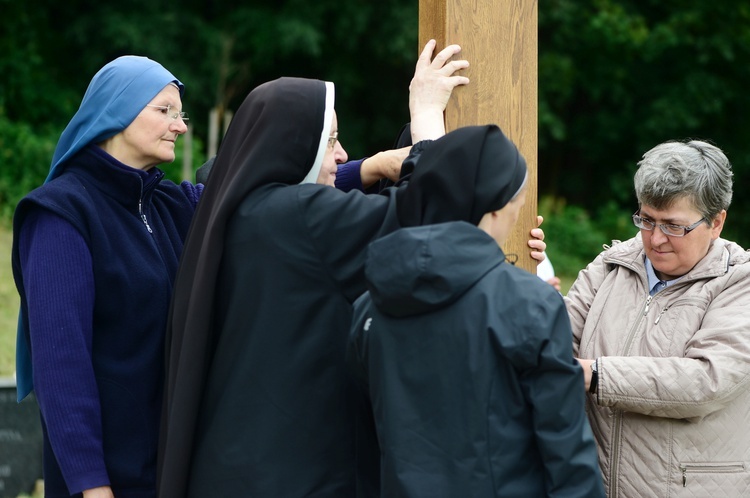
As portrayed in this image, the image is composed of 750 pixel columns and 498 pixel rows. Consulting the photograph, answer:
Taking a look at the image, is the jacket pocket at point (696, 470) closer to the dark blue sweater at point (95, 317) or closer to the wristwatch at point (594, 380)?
the wristwatch at point (594, 380)

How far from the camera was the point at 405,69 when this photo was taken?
684 inches

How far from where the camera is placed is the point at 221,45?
51.2ft

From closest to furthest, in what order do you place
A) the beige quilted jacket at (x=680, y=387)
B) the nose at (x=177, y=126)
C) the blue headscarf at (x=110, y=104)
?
the beige quilted jacket at (x=680, y=387)
the blue headscarf at (x=110, y=104)
the nose at (x=177, y=126)

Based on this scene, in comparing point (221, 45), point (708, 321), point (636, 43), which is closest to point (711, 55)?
point (636, 43)

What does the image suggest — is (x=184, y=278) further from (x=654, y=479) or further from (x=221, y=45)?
(x=221, y=45)

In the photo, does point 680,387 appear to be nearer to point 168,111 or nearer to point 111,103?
point 168,111

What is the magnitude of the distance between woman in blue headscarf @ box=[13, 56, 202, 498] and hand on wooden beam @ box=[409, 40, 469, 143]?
709 millimetres

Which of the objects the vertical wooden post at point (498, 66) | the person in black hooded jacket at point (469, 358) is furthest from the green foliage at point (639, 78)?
the person in black hooded jacket at point (469, 358)

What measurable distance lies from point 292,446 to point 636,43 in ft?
52.9

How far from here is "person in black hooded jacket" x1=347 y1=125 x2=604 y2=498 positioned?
2.11 m

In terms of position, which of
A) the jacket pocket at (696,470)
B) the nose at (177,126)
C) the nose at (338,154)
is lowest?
the jacket pocket at (696,470)

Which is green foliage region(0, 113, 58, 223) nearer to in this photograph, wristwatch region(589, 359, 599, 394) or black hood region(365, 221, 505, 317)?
wristwatch region(589, 359, 599, 394)

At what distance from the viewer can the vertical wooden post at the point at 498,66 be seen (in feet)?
9.36

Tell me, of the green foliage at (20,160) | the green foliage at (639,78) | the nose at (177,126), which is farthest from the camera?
the green foliage at (639,78)
